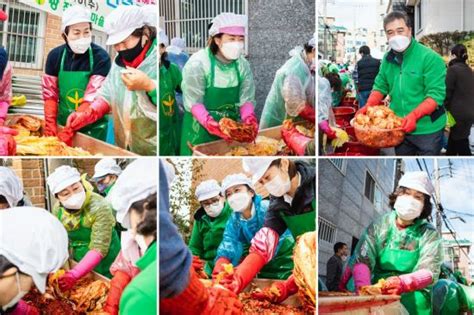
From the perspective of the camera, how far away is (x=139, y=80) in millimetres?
4398

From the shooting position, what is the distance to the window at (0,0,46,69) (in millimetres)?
4371

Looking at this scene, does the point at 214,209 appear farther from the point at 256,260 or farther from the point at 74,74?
the point at 74,74

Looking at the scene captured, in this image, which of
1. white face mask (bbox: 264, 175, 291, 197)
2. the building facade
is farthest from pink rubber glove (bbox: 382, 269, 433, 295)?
white face mask (bbox: 264, 175, 291, 197)

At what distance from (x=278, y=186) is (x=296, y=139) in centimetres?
→ 27

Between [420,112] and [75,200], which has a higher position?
[420,112]

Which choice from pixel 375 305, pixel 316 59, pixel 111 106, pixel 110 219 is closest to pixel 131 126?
pixel 111 106

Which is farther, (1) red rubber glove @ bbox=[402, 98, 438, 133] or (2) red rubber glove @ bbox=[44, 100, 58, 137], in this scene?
(2) red rubber glove @ bbox=[44, 100, 58, 137]

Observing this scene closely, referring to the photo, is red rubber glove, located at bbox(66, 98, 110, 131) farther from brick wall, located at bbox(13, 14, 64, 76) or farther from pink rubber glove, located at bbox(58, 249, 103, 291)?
pink rubber glove, located at bbox(58, 249, 103, 291)

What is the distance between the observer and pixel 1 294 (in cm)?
434

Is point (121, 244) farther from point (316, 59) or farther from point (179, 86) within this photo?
point (316, 59)

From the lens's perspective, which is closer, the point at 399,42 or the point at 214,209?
the point at 399,42

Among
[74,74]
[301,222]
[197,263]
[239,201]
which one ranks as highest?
[74,74]

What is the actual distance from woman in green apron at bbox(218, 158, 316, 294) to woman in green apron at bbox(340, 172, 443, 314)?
33 centimetres

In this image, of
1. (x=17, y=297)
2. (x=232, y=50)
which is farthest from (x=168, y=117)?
(x=17, y=297)
